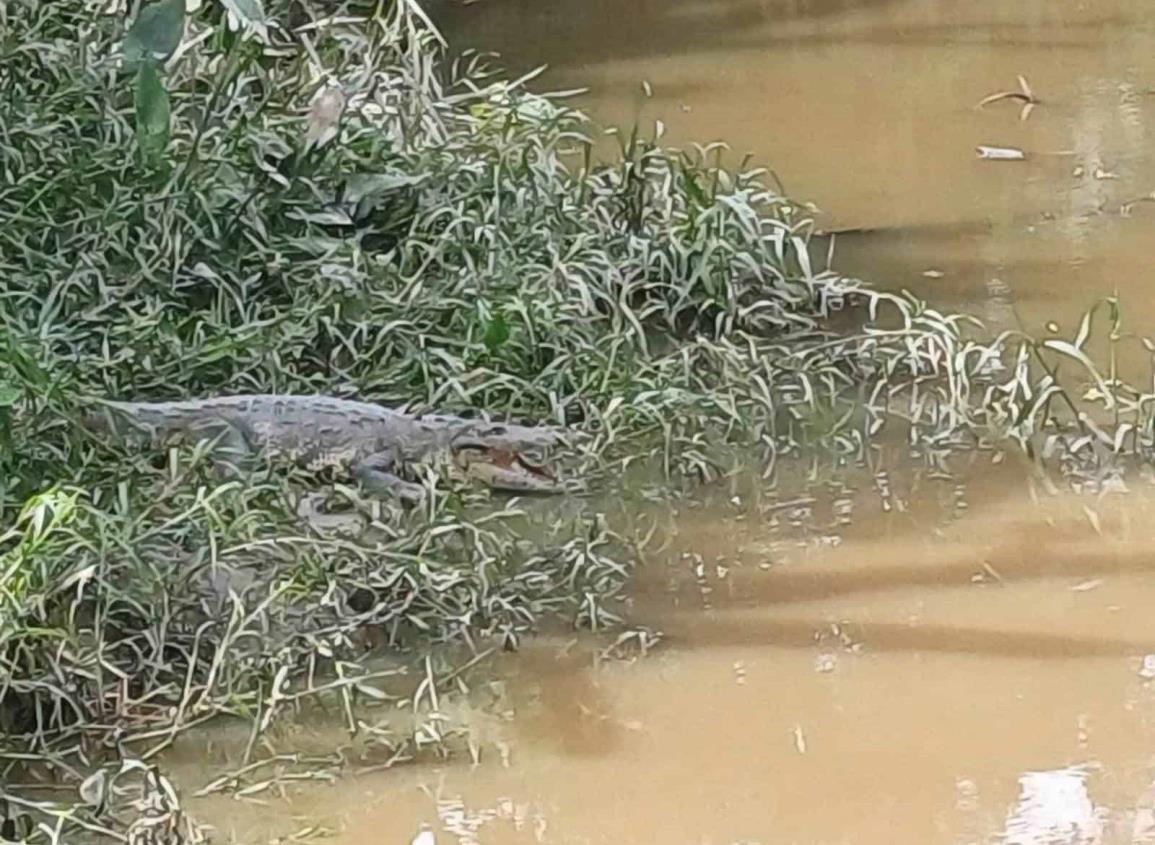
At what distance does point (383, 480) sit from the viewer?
3.52 m

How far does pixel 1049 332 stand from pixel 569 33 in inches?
130

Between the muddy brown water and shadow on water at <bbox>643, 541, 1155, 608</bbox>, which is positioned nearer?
the muddy brown water

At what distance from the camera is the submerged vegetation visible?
2953mm

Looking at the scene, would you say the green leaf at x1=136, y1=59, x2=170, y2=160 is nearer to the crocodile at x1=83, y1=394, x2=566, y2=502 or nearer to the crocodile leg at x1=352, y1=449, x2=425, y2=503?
the crocodile at x1=83, y1=394, x2=566, y2=502

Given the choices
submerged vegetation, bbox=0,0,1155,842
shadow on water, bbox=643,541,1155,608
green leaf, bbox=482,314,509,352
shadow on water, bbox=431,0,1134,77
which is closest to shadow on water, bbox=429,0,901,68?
shadow on water, bbox=431,0,1134,77

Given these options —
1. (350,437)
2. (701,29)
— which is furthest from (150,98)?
(701,29)

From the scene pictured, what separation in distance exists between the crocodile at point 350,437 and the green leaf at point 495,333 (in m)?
0.30

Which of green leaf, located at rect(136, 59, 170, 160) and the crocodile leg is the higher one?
green leaf, located at rect(136, 59, 170, 160)

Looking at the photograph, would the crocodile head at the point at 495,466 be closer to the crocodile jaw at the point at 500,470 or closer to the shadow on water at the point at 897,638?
the crocodile jaw at the point at 500,470

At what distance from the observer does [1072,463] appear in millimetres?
3631

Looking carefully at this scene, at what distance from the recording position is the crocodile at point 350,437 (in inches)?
137

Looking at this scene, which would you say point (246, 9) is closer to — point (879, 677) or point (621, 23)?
point (879, 677)

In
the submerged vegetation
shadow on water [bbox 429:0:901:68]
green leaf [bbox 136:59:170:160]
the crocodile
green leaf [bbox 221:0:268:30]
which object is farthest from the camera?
shadow on water [bbox 429:0:901:68]

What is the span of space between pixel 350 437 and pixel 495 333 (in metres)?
0.45
